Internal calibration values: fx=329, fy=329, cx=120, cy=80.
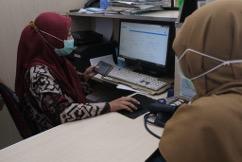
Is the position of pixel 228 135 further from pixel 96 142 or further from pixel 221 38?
pixel 96 142

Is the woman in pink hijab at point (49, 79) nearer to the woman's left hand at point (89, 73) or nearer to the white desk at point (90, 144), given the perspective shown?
the white desk at point (90, 144)

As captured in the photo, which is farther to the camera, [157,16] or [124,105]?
[157,16]

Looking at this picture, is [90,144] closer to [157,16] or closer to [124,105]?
[124,105]

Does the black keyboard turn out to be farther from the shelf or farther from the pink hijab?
the shelf

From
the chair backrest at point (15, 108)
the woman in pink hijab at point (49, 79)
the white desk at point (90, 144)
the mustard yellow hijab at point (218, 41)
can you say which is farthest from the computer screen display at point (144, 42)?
the mustard yellow hijab at point (218, 41)

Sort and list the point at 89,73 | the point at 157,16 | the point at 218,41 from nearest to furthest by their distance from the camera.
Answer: the point at 218,41 → the point at 157,16 → the point at 89,73

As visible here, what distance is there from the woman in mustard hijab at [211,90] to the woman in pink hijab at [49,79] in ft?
2.20

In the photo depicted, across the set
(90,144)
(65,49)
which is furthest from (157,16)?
(90,144)

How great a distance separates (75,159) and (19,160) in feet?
0.71

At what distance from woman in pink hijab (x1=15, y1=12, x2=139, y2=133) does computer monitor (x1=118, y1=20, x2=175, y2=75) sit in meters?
0.41

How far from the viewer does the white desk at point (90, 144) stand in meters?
1.25

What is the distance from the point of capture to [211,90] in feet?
3.24

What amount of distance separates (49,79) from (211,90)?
0.90 m

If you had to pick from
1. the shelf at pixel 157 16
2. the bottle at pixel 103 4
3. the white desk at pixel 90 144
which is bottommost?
the white desk at pixel 90 144
